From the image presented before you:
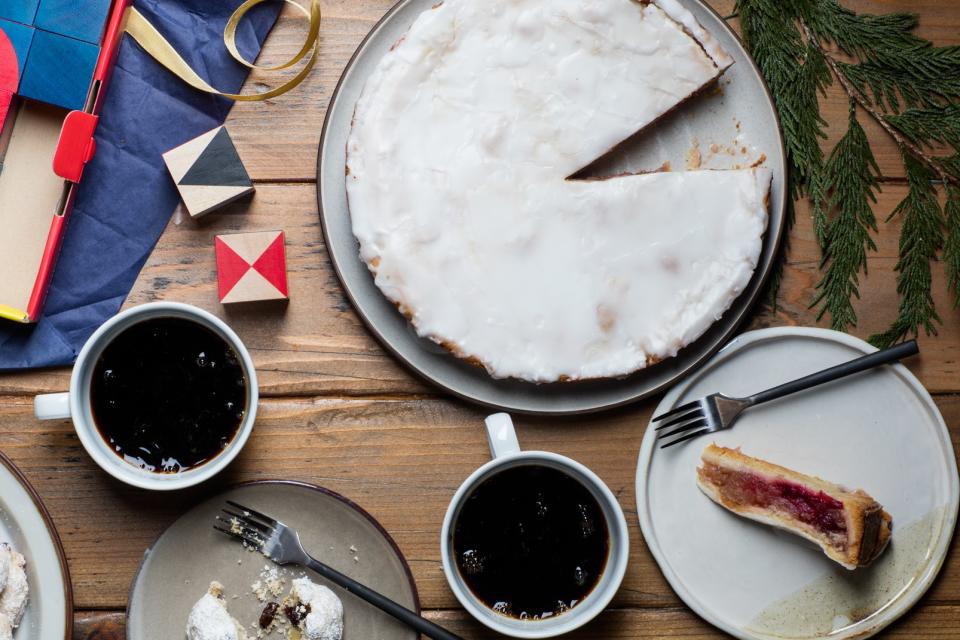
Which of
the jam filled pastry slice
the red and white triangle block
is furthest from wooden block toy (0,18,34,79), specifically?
the jam filled pastry slice

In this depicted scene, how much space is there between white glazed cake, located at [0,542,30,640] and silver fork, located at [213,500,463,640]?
11.5 inches

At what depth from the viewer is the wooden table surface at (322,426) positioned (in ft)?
4.43

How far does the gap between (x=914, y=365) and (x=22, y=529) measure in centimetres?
150

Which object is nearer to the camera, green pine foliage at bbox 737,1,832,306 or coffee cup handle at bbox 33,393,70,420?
coffee cup handle at bbox 33,393,70,420

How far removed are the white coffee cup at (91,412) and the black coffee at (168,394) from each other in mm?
10

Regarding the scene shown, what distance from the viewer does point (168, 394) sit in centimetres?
126

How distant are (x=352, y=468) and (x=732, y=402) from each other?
2.13ft

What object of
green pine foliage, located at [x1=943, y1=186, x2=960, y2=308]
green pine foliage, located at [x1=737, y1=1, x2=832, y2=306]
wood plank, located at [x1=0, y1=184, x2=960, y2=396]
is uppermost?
green pine foliage, located at [x1=737, y1=1, x2=832, y2=306]

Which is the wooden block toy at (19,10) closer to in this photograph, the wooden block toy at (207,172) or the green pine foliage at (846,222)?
the wooden block toy at (207,172)

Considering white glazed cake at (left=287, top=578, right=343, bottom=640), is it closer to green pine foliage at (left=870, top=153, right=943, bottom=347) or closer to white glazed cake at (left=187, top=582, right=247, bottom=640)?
white glazed cake at (left=187, top=582, right=247, bottom=640)

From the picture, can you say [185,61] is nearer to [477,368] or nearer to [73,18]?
[73,18]

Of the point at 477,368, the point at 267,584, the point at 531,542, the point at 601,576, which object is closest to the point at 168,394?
the point at 267,584

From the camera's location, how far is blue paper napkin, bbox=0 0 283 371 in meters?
1.34

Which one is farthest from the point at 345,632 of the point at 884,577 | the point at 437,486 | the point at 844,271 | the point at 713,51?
the point at 713,51
